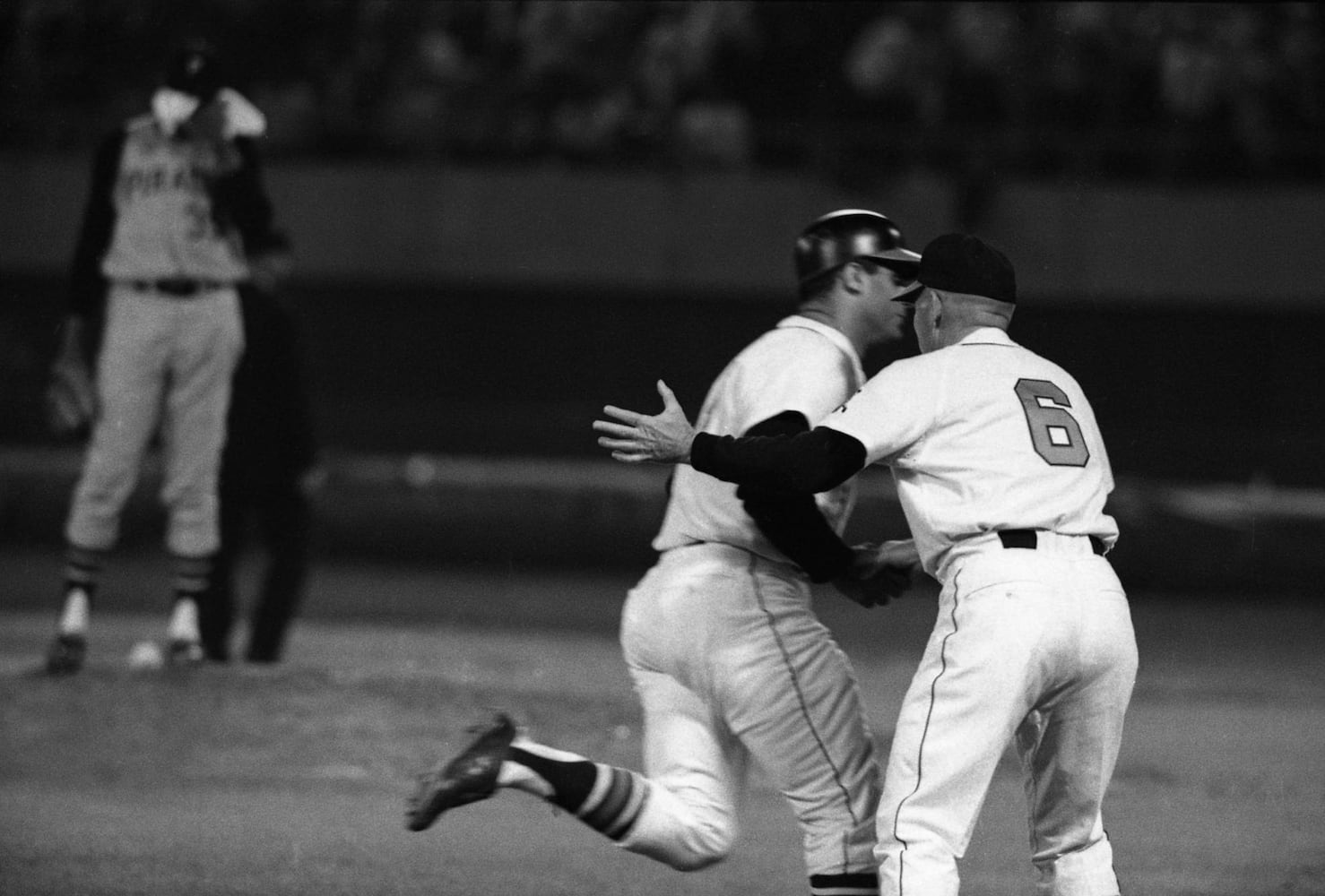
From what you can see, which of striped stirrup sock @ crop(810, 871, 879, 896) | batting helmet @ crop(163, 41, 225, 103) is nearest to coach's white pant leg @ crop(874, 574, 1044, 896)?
striped stirrup sock @ crop(810, 871, 879, 896)

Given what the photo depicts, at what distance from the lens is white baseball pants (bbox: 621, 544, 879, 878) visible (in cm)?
441

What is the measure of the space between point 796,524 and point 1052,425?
66 cm

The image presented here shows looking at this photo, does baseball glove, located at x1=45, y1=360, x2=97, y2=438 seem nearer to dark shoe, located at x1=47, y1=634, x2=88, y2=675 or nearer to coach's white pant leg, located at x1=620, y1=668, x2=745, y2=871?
dark shoe, located at x1=47, y1=634, x2=88, y2=675

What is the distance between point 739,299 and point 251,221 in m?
8.64

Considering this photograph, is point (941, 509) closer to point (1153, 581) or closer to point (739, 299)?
point (1153, 581)

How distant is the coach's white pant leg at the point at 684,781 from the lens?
4.43 m

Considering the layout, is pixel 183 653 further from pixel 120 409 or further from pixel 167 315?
pixel 167 315

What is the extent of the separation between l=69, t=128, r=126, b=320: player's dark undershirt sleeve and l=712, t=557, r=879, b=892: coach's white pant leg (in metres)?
4.32

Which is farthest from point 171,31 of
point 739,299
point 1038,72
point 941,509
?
point 941,509

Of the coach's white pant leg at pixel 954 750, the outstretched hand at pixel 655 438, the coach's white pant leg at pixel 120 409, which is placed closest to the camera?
the coach's white pant leg at pixel 954 750

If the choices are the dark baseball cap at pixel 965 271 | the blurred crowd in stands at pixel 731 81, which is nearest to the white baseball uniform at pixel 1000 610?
the dark baseball cap at pixel 965 271

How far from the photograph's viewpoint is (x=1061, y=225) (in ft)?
51.4

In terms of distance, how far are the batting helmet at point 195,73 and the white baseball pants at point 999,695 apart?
15.6 ft

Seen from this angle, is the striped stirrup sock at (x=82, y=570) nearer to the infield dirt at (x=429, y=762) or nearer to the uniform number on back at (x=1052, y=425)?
the infield dirt at (x=429, y=762)
